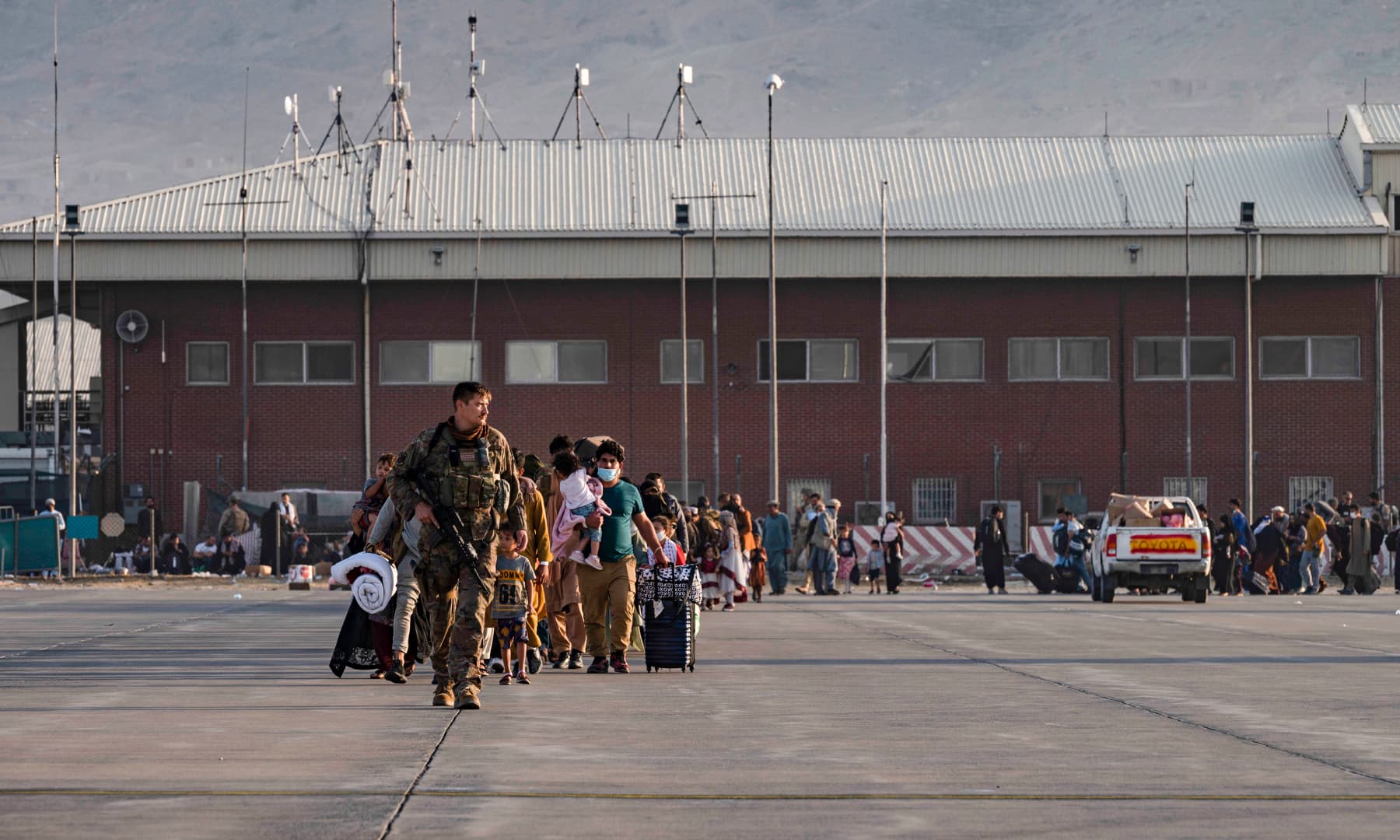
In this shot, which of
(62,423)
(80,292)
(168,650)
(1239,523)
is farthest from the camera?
(62,423)

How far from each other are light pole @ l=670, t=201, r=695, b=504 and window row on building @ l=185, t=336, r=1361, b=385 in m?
1.15

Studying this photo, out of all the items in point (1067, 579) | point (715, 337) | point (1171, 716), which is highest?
point (715, 337)

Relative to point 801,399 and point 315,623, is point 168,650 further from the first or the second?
point 801,399

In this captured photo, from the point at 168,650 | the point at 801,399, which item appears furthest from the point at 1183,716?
the point at 801,399

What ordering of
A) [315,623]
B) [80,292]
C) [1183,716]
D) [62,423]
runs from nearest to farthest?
1. [1183,716]
2. [315,623]
3. [80,292]
4. [62,423]

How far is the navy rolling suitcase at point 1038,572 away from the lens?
38469 mm

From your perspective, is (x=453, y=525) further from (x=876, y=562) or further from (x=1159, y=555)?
(x=876, y=562)

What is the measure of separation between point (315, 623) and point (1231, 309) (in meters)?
35.3

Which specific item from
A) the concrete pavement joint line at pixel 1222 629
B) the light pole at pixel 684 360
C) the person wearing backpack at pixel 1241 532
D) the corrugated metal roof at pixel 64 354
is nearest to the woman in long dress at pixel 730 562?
the concrete pavement joint line at pixel 1222 629

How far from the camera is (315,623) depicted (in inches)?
923

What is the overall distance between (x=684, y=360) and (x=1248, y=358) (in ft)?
45.9

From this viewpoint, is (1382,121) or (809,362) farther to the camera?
(1382,121)

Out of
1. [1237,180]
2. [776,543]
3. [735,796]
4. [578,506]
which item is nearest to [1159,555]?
[776,543]

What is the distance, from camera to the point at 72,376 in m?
47.1
